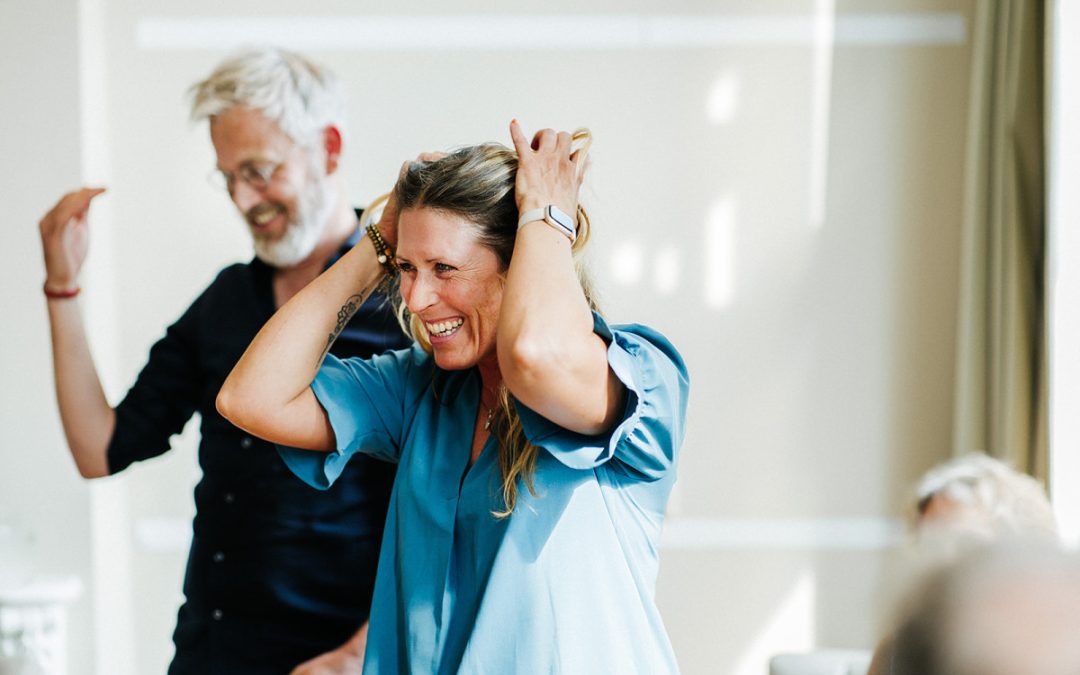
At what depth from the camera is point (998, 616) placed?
0.46 m

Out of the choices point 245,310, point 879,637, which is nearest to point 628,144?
point 245,310

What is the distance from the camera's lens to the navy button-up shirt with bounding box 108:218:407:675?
2.01m

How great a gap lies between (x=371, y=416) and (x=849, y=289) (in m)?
2.40

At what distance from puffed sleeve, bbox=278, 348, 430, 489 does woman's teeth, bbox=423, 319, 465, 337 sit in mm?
174

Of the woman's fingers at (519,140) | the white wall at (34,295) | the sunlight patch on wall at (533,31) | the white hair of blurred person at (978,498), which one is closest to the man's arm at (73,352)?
the woman's fingers at (519,140)

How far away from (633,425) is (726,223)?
7.76 feet

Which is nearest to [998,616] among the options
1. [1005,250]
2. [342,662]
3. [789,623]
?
[342,662]

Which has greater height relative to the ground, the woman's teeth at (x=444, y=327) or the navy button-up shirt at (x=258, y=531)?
the woman's teeth at (x=444, y=327)

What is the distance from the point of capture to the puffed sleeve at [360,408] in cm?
159

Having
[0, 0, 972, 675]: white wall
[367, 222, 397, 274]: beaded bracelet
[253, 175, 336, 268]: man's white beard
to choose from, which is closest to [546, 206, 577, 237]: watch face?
[367, 222, 397, 274]: beaded bracelet

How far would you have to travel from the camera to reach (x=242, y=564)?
206cm

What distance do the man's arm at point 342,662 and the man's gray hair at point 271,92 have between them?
37.9 inches

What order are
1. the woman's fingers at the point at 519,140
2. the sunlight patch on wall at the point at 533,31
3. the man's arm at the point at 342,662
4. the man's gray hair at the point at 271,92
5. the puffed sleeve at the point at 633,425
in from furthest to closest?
the sunlight patch on wall at the point at 533,31 → the man's gray hair at the point at 271,92 → the man's arm at the point at 342,662 → the woman's fingers at the point at 519,140 → the puffed sleeve at the point at 633,425

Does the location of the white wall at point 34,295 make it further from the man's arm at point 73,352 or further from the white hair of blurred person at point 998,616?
the white hair of blurred person at point 998,616
